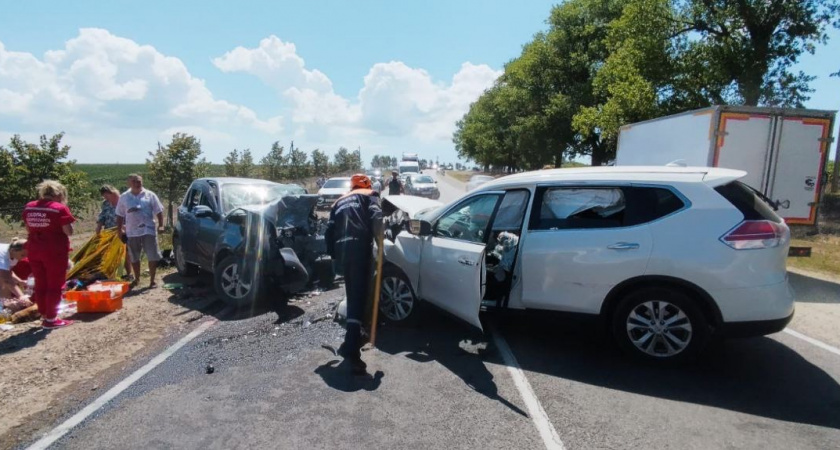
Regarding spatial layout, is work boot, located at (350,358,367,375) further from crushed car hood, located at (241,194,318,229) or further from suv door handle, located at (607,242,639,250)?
crushed car hood, located at (241,194,318,229)

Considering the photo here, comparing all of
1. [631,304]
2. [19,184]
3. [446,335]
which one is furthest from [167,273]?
[19,184]

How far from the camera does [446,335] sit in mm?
5352

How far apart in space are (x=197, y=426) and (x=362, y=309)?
1.64 m

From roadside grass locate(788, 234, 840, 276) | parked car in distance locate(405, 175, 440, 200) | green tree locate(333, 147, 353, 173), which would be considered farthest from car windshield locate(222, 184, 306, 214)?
green tree locate(333, 147, 353, 173)

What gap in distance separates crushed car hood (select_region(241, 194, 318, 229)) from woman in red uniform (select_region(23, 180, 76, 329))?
2.11 metres

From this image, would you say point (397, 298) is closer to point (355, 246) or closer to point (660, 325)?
point (355, 246)

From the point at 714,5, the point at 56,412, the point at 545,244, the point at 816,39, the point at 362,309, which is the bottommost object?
the point at 56,412

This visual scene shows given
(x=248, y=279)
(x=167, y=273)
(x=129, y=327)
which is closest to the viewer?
Result: (x=129, y=327)

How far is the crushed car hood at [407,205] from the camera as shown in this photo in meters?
5.79

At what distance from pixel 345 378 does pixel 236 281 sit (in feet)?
9.87

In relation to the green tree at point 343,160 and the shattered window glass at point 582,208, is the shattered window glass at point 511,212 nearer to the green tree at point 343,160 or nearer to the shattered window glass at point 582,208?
the shattered window glass at point 582,208

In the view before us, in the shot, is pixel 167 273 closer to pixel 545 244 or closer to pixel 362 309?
pixel 362 309

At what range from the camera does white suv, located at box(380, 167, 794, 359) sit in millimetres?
4098

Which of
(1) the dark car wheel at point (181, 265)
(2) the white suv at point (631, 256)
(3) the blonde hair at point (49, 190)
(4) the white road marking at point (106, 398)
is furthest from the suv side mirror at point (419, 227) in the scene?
(1) the dark car wheel at point (181, 265)
